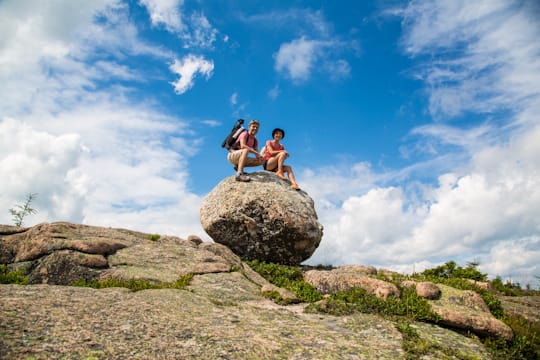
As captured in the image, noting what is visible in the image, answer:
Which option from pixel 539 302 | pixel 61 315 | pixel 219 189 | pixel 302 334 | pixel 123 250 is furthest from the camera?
pixel 219 189

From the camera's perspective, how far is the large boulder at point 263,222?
1655 centimetres

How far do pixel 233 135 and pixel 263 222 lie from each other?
17.4 ft

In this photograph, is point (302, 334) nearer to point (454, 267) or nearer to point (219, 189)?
point (219, 189)

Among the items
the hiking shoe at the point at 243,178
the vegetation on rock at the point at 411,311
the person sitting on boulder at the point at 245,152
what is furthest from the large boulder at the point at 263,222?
the vegetation on rock at the point at 411,311

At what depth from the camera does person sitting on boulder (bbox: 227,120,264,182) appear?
1844 cm

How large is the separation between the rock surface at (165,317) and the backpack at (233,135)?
7.47 meters

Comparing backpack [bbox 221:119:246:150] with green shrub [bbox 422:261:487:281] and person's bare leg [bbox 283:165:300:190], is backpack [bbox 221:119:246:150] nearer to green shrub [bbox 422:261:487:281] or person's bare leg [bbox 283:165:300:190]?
person's bare leg [bbox 283:165:300:190]

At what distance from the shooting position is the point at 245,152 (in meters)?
18.4

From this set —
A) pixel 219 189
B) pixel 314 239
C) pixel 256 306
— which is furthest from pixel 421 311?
pixel 219 189

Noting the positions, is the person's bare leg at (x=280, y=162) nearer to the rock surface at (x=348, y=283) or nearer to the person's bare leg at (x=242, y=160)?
the person's bare leg at (x=242, y=160)

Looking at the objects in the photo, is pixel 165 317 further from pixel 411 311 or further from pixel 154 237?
pixel 154 237

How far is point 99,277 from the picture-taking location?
37.1ft

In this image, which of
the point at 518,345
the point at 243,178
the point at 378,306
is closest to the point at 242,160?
the point at 243,178

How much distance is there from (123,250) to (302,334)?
336 inches
